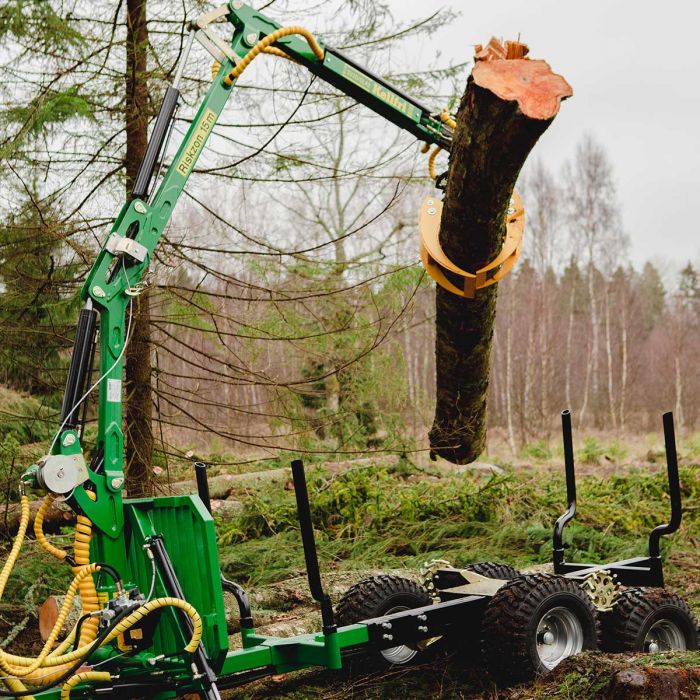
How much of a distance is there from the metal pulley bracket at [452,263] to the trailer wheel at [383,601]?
1.90 metres

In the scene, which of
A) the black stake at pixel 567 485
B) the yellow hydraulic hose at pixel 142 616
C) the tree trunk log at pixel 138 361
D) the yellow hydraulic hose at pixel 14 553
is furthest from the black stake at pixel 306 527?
the tree trunk log at pixel 138 361

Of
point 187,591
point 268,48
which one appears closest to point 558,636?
point 187,591

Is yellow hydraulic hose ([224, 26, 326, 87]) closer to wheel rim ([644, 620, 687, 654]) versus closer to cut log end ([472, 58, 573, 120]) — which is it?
cut log end ([472, 58, 573, 120])

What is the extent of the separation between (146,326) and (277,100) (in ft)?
7.75

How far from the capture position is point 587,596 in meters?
4.84

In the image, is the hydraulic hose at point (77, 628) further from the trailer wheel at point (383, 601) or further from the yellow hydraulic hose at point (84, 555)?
the trailer wheel at point (383, 601)

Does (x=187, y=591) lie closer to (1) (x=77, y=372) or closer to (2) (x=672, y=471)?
(1) (x=77, y=372)

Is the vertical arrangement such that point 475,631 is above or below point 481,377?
below

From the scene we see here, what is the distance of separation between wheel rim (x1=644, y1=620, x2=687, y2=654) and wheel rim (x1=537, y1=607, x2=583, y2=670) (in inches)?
24.9

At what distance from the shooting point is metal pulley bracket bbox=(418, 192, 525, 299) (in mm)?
5316

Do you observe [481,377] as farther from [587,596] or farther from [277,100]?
[277,100]

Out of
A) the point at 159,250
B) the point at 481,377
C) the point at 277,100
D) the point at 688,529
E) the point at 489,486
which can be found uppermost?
the point at 277,100

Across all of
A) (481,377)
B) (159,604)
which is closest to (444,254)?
(481,377)

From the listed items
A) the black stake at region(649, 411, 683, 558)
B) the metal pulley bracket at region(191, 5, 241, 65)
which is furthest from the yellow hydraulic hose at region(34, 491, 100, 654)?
the black stake at region(649, 411, 683, 558)
